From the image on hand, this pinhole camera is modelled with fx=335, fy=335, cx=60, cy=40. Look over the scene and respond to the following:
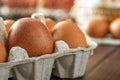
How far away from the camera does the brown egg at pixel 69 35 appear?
76 centimetres

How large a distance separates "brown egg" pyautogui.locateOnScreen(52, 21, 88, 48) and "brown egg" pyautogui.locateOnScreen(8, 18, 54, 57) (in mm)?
55

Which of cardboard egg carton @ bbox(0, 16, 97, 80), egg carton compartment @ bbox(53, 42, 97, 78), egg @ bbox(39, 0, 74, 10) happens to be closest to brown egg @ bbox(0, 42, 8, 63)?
cardboard egg carton @ bbox(0, 16, 97, 80)

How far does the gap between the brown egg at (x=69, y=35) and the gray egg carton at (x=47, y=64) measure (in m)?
0.02

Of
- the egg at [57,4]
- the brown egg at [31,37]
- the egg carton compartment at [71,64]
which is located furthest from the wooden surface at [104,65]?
the egg at [57,4]

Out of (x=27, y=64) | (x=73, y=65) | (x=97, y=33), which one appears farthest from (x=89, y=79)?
(x=97, y=33)

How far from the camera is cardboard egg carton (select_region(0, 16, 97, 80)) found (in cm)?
64

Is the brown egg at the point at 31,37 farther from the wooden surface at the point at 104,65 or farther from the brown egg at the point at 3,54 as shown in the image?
the wooden surface at the point at 104,65

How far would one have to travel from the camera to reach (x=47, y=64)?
699mm

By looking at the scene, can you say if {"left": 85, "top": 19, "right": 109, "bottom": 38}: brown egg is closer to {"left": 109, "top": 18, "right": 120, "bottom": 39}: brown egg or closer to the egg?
{"left": 109, "top": 18, "right": 120, "bottom": 39}: brown egg

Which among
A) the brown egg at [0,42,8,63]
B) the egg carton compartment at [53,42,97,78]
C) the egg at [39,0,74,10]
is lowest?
the egg at [39,0,74,10]

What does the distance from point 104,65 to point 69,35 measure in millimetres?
241

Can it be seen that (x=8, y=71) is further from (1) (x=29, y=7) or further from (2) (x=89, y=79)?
(1) (x=29, y=7)

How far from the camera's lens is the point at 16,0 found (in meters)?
2.45

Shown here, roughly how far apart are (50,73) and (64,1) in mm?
1710
